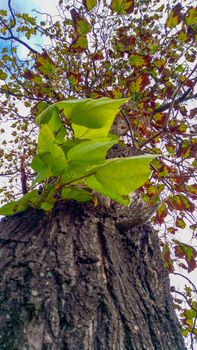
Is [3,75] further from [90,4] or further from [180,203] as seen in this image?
[180,203]

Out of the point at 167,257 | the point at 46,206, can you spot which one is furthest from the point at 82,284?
the point at 167,257

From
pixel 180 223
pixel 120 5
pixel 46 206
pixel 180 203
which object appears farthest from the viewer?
pixel 180 223

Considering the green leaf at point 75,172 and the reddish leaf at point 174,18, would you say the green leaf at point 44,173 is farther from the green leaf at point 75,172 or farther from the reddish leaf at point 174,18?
the reddish leaf at point 174,18

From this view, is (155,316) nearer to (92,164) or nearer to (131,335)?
(131,335)

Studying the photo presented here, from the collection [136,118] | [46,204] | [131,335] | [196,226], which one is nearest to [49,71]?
[136,118]

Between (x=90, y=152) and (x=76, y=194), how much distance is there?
0.55 ft

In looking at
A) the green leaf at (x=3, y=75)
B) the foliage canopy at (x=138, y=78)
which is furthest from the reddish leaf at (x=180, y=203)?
the green leaf at (x=3, y=75)

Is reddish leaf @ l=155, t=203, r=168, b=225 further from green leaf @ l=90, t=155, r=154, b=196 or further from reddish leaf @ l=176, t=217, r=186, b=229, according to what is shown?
green leaf @ l=90, t=155, r=154, b=196

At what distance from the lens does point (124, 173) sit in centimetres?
61

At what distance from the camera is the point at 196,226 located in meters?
1.71

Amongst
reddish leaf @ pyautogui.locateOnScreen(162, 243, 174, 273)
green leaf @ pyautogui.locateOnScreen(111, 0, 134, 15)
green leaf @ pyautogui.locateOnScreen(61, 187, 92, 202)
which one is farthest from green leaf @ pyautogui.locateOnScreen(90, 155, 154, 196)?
green leaf @ pyautogui.locateOnScreen(111, 0, 134, 15)

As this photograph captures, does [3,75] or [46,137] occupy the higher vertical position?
[3,75]

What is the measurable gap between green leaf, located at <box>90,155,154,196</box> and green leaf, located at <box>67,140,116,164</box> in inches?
1.1

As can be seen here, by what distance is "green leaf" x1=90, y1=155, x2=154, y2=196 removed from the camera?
600mm
